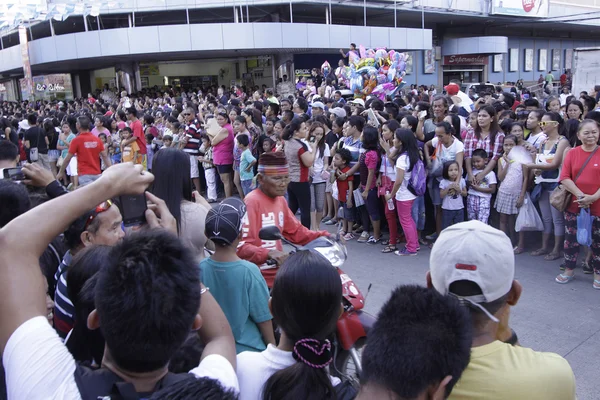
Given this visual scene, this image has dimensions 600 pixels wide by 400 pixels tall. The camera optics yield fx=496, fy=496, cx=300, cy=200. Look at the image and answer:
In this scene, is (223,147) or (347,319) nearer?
(347,319)

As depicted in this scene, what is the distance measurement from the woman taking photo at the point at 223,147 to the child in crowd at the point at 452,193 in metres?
4.40

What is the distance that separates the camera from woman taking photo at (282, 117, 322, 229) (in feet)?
22.2

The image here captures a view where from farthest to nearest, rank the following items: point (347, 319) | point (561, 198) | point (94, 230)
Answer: point (561, 198) < point (347, 319) < point (94, 230)

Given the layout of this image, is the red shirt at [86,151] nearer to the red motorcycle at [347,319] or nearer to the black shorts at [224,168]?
the black shorts at [224,168]

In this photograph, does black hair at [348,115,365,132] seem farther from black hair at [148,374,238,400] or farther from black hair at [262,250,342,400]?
black hair at [148,374,238,400]

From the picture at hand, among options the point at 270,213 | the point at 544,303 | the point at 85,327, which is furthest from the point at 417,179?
the point at 85,327

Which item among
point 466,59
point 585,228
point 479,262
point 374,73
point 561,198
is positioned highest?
point 466,59

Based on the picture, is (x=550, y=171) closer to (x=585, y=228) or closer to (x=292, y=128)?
(x=585, y=228)

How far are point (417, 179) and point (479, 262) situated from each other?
16.3 ft

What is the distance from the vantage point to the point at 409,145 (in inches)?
254

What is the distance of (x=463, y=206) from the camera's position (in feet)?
21.8

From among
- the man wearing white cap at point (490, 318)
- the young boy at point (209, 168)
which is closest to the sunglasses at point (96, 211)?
the man wearing white cap at point (490, 318)

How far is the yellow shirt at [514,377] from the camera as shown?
1.53 meters

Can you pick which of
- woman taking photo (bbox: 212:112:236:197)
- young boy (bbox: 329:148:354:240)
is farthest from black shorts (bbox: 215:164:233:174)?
young boy (bbox: 329:148:354:240)
